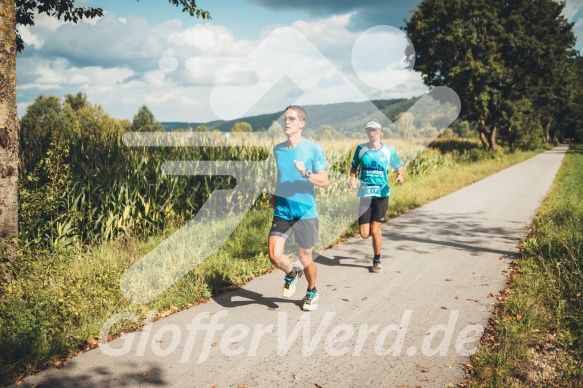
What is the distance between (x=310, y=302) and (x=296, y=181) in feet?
4.39

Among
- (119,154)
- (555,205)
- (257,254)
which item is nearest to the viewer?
(257,254)

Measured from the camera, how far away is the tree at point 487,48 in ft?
88.4

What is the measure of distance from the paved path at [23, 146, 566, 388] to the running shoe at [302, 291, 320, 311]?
8cm

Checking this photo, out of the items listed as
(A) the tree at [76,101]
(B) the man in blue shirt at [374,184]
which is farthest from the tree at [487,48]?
(A) the tree at [76,101]

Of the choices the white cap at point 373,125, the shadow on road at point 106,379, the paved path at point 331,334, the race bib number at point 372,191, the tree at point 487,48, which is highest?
the tree at point 487,48

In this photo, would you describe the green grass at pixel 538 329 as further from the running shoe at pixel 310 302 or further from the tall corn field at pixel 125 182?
the tall corn field at pixel 125 182

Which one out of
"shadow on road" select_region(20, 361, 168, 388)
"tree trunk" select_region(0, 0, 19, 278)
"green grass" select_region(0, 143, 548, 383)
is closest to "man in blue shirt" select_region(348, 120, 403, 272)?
"green grass" select_region(0, 143, 548, 383)

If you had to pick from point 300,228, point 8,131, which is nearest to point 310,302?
point 300,228

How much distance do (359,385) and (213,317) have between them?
1.80m

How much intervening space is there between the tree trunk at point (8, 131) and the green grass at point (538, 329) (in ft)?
15.8

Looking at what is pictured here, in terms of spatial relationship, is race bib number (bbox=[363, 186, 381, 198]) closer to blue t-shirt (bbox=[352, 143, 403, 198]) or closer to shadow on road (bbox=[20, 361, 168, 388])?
blue t-shirt (bbox=[352, 143, 403, 198])

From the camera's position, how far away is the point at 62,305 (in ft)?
13.9

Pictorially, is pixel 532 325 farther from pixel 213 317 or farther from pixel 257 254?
pixel 257 254

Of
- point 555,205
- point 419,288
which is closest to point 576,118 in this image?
point 555,205
